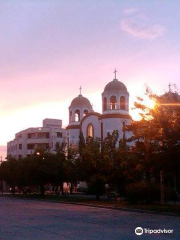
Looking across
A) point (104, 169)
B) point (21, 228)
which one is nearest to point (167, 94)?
point (104, 169)

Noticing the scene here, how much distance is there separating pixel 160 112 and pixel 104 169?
46.6ft

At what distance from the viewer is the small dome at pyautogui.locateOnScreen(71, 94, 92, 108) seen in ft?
242

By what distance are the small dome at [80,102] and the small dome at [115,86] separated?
10.4 metres

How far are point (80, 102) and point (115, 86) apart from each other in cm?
1186

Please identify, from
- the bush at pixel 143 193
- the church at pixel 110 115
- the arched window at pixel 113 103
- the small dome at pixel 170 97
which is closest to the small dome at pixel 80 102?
the church at pixel 110 115

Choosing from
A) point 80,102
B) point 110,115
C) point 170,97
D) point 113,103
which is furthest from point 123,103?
point 170,97

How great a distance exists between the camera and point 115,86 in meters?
63.1

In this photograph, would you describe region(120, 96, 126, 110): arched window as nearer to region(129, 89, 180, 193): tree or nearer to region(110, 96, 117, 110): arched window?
region(110, 96, 117, 110): arched window

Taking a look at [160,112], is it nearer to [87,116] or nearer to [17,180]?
[17,180]

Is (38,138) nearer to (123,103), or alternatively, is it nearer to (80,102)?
(80,102)

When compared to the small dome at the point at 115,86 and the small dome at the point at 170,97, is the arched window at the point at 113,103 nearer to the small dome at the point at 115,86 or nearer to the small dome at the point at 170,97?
the small dome at the point at 115,86

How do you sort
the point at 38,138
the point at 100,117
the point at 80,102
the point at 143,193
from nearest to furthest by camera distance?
the point at 143,193 < the point at 100,117 < the point at 80,102 < the point at 38,138

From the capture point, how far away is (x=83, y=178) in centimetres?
4431

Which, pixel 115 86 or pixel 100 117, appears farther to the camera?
pixel 100 117
